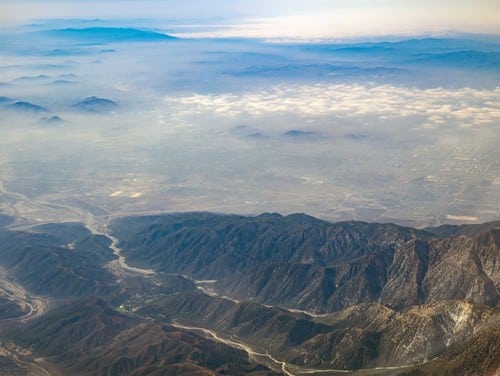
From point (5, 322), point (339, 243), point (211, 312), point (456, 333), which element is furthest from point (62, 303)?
point (456, 333)

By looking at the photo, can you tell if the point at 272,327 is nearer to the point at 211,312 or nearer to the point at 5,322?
the point at 211,312

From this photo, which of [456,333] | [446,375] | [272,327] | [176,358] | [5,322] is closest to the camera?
[446,375]

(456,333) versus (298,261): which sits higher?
(456,333)

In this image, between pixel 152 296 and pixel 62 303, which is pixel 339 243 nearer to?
pixel 152 296

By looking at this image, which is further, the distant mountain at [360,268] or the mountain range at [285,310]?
the distant mountain at [360,268]

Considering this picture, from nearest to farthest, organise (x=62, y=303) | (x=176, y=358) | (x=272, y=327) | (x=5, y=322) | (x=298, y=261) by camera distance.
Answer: (x=176, y=358) < (x=272, y=327) < (x=5, y=322) < (x=62, y=303) < (x=298, y=261)

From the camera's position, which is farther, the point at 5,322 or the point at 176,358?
the point at 5,322

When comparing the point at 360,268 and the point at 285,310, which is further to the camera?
the point at 360,268

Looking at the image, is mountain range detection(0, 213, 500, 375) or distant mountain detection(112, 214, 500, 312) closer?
mountain range detection(0, 213, 500, 375)

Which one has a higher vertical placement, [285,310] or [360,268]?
[360,268]
